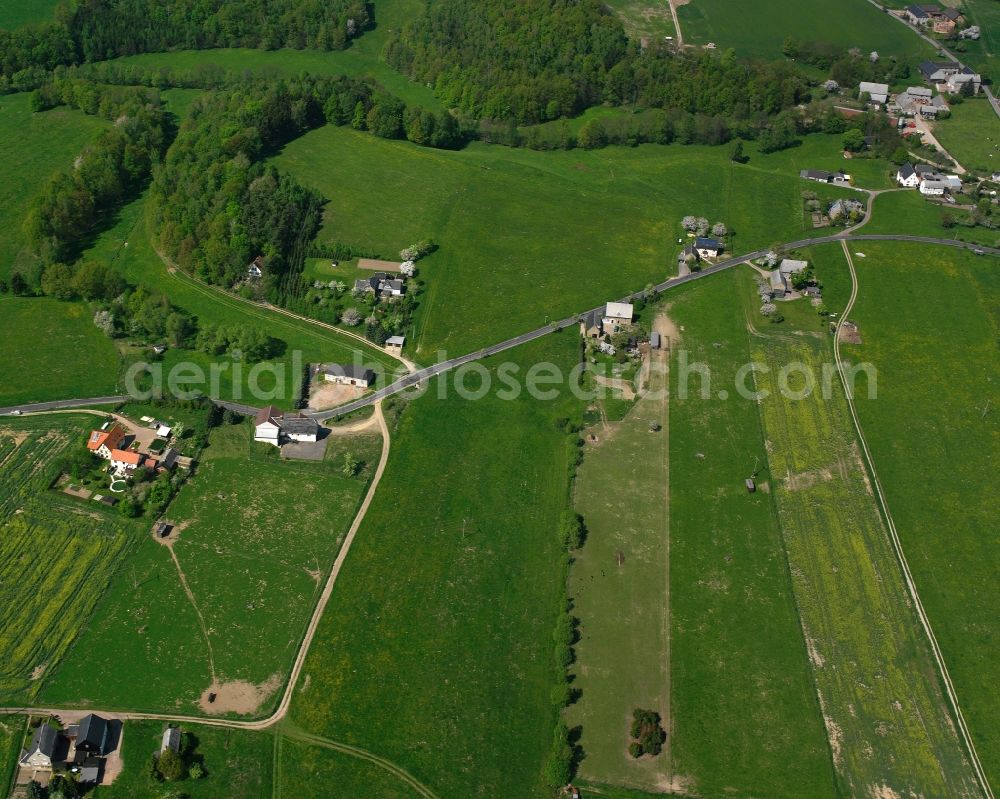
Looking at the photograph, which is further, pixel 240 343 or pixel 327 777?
pixel 240 343

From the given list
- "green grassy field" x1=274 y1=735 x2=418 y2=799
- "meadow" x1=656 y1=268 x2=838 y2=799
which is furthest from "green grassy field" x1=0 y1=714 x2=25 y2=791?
"meadow" x1=656 y1=268 x2=838 y2=799

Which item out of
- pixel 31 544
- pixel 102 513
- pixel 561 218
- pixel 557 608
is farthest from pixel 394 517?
pixel 561 218

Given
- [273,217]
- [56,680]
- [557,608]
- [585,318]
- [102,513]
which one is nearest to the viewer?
[56,680]

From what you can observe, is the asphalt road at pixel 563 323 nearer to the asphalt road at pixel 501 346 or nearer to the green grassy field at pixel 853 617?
the asphalt road at pixel 501 346

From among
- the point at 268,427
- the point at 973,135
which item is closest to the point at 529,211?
the point at 268,427

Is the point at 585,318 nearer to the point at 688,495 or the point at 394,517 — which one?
the point at 688,495

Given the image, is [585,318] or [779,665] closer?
[779,665]

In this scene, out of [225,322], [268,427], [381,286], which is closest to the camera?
[268,427]

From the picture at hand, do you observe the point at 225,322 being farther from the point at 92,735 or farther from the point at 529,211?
the point at 92,735
